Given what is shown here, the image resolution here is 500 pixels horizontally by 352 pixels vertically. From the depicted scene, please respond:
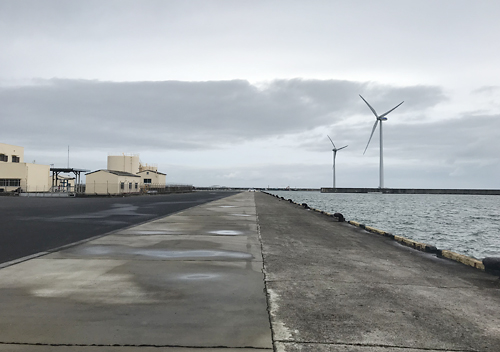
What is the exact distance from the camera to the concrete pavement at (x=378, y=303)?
177 inches

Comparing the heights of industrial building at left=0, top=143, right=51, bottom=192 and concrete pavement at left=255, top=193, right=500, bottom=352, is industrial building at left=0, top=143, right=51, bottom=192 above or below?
above

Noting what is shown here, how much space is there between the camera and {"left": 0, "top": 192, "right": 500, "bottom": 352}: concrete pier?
14.5 ft

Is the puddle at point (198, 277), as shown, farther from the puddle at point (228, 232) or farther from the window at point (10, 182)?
the window at point (10, 182)

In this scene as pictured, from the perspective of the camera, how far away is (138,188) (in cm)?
8694

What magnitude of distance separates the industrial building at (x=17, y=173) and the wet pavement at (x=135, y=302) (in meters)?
70.5

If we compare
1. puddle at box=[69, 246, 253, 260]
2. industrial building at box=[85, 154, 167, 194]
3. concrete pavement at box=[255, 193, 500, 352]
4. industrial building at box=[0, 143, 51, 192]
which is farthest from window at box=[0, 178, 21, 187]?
concrete pavement at box=[255, 193, 500, 352]

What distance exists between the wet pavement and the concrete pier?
20 millimetres

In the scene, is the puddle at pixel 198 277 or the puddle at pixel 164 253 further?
the puddle at pixel 164 253

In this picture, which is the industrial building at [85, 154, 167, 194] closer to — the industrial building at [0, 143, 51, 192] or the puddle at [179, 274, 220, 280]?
the industrial building at [0, 143, 51, 192]

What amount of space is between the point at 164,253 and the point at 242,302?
192 inches

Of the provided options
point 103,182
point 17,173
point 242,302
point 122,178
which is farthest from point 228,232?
point 17,173

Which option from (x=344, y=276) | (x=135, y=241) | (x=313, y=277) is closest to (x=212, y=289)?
(x=313, y=277)

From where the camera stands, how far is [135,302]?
5797 mm

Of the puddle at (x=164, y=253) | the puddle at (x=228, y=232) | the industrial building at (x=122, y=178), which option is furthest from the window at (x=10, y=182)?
the puddle at (x=164, y=253)
